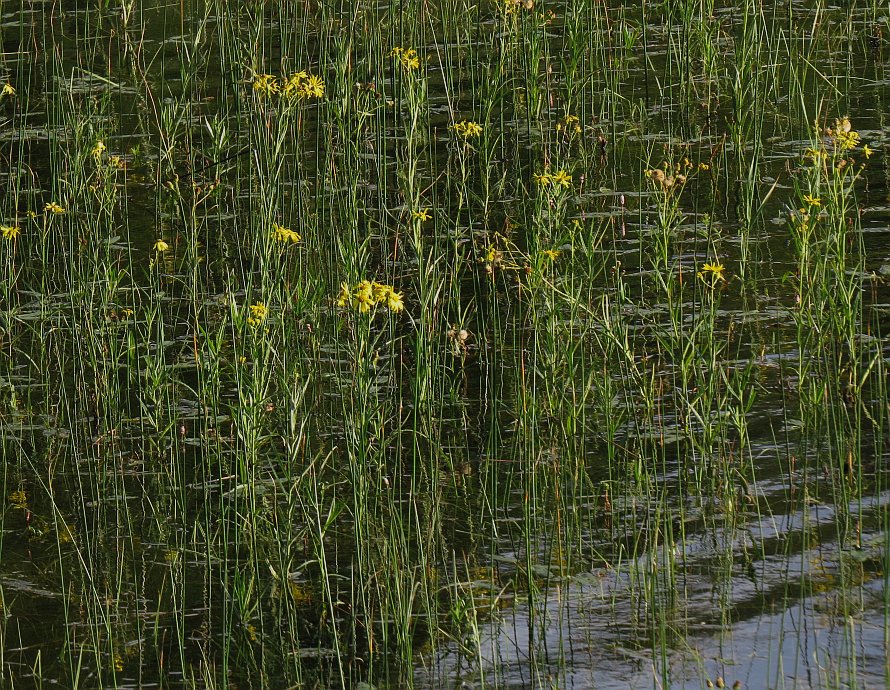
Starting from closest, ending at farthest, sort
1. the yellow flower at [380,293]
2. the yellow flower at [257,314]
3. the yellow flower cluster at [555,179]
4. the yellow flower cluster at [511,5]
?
the yellow flower at [380,293]
the yellow flower at [257,314]
the yellow flower cluster at [555,179]
the yellow flower cluster at [511,5]

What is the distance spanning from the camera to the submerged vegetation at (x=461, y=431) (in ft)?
9.97

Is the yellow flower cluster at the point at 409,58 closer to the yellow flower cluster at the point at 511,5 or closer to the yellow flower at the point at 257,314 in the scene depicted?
the yellow flower cluster at the point at 511,5

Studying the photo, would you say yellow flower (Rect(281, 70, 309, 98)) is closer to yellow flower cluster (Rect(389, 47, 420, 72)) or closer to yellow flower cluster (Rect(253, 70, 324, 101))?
yellow flower cluster (Rect(253, 70, 324, 101))

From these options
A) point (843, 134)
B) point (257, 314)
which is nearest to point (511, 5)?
point (843, 134)

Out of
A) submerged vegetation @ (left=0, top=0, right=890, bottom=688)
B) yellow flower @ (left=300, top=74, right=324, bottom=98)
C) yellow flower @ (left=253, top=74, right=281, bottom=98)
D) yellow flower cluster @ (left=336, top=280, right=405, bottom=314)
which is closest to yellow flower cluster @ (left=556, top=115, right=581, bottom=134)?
submerged vegetation @ (left=0, top=0, right=890, bottom=688)

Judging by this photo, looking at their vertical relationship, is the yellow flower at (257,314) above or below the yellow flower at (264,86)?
below

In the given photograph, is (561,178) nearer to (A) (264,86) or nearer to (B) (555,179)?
(B) (555,179)

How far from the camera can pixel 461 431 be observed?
13.4 ft

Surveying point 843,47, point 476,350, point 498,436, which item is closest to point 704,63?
point 843,47

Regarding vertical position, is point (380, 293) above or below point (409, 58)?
below

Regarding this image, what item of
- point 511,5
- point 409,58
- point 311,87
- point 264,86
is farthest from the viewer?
point 511,5

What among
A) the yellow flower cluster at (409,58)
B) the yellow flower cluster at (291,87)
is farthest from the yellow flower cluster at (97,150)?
the yellow flower cluster at (409,58)

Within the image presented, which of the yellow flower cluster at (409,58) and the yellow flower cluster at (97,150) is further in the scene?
the yellow flower cluster at (97,150)

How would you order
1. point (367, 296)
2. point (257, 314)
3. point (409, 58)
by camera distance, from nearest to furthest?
1. point (367, 296)
2. point (257, 314)
3. point (409, 58)
